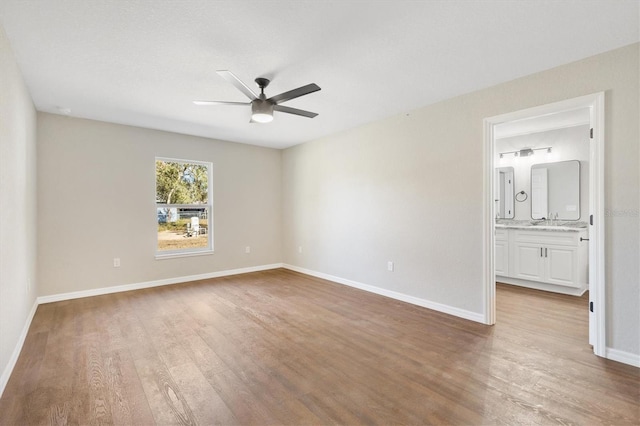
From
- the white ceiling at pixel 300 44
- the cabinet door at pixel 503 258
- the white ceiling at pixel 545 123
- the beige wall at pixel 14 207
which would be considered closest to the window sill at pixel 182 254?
the beige wall at pixel 14 207

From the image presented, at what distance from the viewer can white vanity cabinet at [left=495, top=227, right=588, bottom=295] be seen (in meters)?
4.01

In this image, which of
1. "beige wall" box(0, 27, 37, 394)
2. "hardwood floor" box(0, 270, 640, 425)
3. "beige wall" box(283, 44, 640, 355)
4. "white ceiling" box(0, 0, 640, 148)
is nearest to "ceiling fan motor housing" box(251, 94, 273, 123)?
"white ceiling" box(0, 0, 640, 148)

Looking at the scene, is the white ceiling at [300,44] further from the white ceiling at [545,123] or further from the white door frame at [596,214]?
the white ceiling at [545,123]

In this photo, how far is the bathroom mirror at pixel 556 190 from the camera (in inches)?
179

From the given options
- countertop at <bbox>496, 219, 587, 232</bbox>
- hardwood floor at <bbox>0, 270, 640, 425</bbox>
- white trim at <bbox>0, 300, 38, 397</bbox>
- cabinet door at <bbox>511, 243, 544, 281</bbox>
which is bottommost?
hardwood floor at <bbox>0, 270, 640, 425</bbox>

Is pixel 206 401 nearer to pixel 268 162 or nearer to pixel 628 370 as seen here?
pixel 628 370

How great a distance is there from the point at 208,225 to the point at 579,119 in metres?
5.93

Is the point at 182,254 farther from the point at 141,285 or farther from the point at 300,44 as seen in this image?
the point at 300,44

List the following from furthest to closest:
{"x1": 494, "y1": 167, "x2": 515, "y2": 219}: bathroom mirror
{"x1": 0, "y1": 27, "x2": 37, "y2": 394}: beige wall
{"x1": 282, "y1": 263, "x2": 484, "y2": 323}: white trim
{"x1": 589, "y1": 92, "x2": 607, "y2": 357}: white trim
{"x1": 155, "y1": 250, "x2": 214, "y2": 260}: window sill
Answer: {"x1": 494, "y1": 167, "x2": 515, "y2": 219}: bathroom mirror → {"x1": 155, "y1": 250, "x2": 214, "y2": 260}: window sill → {"x1": 282, "y1": 263, "x2": 484, "y2": 323}: white trim → {"x1": 589, "y1": 92, "x2": 607, "y2": 357}: white trim → {"x1": 0, "y1": 27, "x2": 37, "y2": 394}: beige wall

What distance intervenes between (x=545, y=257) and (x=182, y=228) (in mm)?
5673

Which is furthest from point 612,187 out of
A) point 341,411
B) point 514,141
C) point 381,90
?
point 514,141

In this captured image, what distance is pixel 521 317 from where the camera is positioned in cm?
329

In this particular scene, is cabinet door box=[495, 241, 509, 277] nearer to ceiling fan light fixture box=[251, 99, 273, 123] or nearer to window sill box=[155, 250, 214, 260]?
ceiling fan light fixture box=[251, 99, 273, 123]

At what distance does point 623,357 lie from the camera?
7.58 feet
